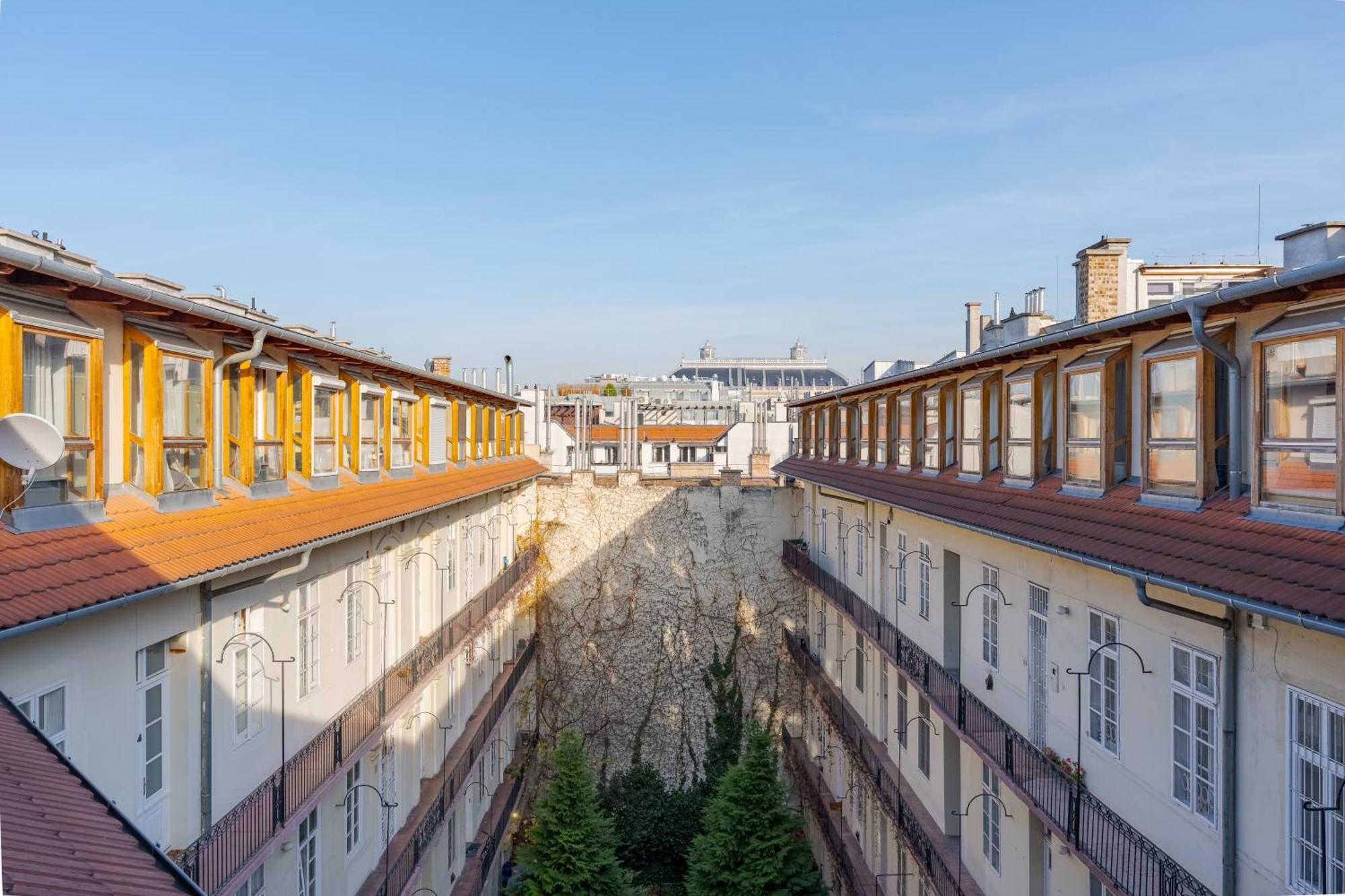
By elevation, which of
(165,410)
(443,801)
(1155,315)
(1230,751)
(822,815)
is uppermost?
(1155,315)

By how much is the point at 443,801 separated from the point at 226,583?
856cm

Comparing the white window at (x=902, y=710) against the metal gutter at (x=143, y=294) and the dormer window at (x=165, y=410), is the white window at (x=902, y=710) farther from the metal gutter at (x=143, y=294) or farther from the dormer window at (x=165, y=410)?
the dormer window at (x=165, y=410)

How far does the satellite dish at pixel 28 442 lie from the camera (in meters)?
5.23

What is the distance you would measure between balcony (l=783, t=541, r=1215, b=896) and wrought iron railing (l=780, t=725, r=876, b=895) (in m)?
5.40

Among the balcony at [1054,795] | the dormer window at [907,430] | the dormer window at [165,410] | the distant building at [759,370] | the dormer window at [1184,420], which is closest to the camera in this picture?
the dormer window at [1184,420]

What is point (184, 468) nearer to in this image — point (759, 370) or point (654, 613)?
point (654, 613)

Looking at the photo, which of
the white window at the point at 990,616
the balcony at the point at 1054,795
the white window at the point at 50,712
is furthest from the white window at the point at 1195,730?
the white window at the point at 50,712

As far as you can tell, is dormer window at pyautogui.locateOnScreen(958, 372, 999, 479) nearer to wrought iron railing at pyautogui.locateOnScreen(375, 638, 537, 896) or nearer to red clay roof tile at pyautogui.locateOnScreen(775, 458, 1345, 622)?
red clay roof tile at pyautogui.locateOnScreen(775, 458, 1345, 622)

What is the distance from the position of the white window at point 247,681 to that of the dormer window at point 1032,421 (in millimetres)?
8390

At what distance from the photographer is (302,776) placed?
30.9 ft

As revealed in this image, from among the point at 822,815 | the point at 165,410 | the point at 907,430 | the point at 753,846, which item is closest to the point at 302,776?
the point at 165,410

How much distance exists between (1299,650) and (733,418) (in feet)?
165

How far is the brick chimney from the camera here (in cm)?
1220

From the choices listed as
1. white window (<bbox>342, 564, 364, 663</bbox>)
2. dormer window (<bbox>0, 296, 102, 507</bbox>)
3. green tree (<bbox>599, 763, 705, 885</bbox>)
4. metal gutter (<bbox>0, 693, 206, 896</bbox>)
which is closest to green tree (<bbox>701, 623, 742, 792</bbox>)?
green tree (<bbox>599, 763, 705, 885</bbox>)
